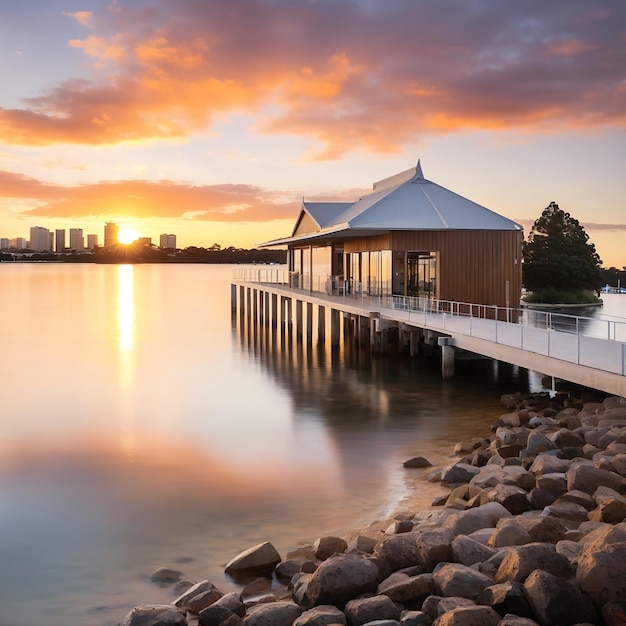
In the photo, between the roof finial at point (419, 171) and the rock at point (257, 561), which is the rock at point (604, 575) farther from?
the roof finial at point (419, 171)

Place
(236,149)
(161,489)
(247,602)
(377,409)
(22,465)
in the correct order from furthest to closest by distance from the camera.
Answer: (236,149)
(377,409)
(22,465)
(161,489)
(247,602)

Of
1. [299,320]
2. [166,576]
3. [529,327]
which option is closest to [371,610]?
[166,576]

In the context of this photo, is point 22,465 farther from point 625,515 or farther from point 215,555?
point 625,515

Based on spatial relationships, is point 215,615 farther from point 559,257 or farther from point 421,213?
point 559,257

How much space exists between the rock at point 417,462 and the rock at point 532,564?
262 inches

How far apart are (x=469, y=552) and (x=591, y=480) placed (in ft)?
9.87

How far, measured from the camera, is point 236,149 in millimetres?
43969

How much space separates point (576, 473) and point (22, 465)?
10.1 metres

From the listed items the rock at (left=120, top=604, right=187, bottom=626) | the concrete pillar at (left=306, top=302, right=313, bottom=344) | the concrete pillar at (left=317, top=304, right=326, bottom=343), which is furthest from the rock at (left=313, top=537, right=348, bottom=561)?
the concrete pillar at (left=306, top=302, right=313, bottom=344)

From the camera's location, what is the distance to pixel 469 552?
7402mm

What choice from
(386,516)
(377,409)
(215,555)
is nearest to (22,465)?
(215,555)

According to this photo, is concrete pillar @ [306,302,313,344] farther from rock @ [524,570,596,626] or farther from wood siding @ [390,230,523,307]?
rock @ [524,570,596,626]

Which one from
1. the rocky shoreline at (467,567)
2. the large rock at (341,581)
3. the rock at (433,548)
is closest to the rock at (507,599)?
the rocky shoreline at (467,567)

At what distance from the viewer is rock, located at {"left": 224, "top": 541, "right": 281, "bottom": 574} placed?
29.3 ft
